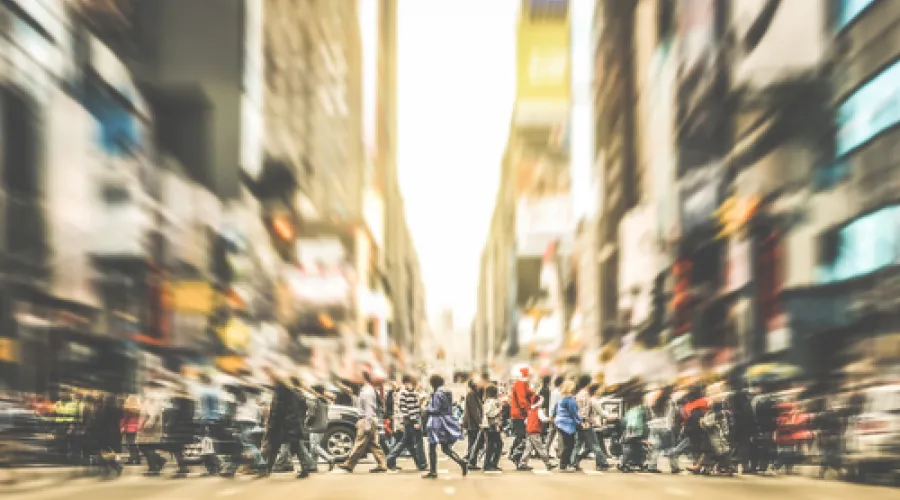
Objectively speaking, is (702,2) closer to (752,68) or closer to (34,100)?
(752,68)

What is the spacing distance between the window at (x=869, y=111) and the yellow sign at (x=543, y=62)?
7396cm

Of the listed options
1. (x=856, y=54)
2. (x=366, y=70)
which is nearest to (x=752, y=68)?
(x=856, y=54)

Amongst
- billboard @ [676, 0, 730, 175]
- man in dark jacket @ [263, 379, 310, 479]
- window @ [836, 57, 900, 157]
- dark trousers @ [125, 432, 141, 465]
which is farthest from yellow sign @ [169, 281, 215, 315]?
man in dark jacket @ [263, 379, 310, 479]

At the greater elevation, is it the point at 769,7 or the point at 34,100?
the point at 769,7

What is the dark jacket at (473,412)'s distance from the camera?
63.8ft

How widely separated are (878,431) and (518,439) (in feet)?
23.2

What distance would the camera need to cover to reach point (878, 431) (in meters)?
16.9

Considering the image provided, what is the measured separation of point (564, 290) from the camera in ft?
336

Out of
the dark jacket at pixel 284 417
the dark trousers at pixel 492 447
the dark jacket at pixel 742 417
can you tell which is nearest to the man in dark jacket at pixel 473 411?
the dark trousers at pixel 492 447

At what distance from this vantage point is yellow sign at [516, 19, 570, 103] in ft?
341

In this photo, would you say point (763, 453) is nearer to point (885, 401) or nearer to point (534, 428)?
point (885, 401)

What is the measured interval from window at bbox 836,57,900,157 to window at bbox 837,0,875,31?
1.91 meters

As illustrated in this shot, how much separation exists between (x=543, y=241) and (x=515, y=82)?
2000 cm

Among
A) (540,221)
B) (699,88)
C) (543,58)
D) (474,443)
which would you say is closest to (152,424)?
(474,443)
